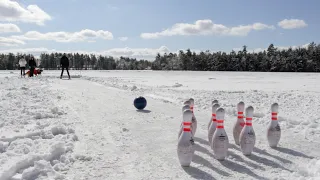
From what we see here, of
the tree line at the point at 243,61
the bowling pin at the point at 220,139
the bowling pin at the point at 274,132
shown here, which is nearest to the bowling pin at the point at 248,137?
the bowling pin at the point at 220,139

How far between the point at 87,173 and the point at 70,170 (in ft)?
0.88

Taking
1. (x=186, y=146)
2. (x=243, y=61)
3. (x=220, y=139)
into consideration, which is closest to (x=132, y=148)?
(x=186, y=146)

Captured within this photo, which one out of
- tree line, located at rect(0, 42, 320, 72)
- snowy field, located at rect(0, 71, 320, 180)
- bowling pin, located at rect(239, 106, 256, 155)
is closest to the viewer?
snowy field, located at rect(0, 71, 320, 180)

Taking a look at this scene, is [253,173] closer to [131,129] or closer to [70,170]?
[70,170]

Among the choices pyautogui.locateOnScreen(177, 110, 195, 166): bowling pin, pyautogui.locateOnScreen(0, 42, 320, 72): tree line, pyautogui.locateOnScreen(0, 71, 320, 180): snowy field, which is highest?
pyautogui.locateOnScreen(0, 42, 320, 72): tree line

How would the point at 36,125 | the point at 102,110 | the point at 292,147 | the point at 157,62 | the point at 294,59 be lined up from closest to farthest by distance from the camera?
the point at 292,147
the point at 36,125
the point at 102,110
the point at 294,59
the point at 157,62

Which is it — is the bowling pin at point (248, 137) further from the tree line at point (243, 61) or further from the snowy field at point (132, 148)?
the tree line at point (243, 61)

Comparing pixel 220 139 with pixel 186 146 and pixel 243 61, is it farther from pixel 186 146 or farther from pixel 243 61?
pixel 243 61

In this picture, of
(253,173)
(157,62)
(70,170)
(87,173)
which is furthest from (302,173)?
(157,62)

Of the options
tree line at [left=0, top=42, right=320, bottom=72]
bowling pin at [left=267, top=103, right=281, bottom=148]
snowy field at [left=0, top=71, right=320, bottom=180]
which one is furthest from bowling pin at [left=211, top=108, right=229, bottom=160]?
tree line at [left=0, top=42, right=320, bottom=72]

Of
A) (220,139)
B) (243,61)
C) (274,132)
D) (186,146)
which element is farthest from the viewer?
(243,61)

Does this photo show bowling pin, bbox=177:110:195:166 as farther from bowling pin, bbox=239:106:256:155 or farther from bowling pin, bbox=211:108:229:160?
bowling pin, bbox=239:106:256:155

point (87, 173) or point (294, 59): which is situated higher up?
point (294, 59)

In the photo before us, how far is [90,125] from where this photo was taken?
23.9 ft
